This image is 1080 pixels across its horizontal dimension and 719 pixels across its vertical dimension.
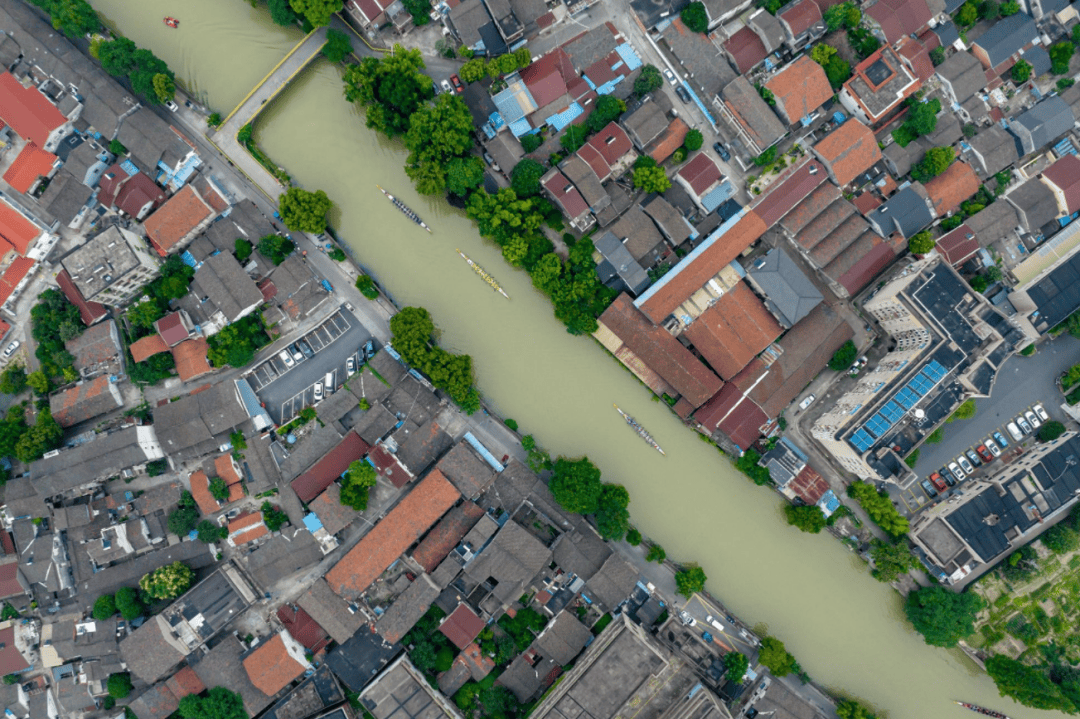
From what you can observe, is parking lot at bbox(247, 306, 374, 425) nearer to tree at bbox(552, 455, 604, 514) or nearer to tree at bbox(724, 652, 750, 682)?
tree at bbox(552, 455, 604, 514)

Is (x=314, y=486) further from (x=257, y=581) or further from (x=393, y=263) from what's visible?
(x=393, y=263)

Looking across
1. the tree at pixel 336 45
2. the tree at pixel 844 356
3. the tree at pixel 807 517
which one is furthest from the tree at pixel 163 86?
the tree at pixel 807 517

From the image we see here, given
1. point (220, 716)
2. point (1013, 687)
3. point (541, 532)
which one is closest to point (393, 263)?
point (541, 532)

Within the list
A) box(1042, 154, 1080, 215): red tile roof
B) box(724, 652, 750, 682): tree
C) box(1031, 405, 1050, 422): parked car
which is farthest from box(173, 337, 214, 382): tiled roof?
box(1042, 154, 1080, 215): red tile roof

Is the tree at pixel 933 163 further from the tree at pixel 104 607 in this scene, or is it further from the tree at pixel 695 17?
the tree at pixel 104 607

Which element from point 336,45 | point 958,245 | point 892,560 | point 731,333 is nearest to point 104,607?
point 336,45
